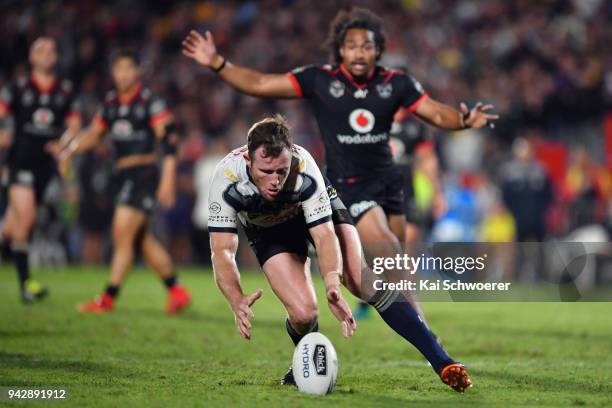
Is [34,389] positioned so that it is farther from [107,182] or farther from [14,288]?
[107,182]

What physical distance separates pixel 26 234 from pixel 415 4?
13959 millimetres

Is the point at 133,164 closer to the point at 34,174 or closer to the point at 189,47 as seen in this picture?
the point at 34,174

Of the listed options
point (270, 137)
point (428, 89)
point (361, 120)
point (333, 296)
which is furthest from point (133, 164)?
point (428, 89)

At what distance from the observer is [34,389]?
21.1ft

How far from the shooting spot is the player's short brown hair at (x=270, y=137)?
6.18m

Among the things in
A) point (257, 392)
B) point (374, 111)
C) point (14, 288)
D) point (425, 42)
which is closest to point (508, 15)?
point (425, 42)

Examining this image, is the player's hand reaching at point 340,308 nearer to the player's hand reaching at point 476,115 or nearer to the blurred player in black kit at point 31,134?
the player's hand reaching at point 476,115

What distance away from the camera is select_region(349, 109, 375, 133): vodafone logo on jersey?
8.28m

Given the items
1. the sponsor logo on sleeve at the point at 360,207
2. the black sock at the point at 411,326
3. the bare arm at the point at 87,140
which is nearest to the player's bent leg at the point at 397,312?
the black sock at the point at 411,326

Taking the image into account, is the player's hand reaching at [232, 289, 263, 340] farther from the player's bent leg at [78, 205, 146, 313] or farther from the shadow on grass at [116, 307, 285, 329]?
the player's bent leg at [78, 205, 146, 313]

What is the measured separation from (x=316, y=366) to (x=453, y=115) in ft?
8.40

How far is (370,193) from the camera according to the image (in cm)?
846

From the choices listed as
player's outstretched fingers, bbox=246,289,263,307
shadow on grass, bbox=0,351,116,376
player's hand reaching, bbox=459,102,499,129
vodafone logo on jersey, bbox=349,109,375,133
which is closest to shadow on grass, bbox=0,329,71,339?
shadow on grass, bbox=0,351,116,376

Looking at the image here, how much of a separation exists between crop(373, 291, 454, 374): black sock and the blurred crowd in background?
33.8ft
